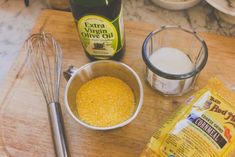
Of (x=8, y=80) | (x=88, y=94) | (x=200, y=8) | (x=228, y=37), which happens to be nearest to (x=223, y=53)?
(x=228, y=37)

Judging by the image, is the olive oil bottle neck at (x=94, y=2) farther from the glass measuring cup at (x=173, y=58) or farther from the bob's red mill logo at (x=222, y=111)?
the bob's red mill logo at (x=222, y=111)

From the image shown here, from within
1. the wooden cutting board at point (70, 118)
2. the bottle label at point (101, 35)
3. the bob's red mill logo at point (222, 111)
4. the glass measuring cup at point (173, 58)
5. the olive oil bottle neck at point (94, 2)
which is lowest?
the wooden cutting board at point (70, 118)

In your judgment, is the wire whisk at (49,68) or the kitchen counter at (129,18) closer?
the wire whisk at (49,68)

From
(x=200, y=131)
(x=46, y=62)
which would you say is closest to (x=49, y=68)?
(x=46, y=62)

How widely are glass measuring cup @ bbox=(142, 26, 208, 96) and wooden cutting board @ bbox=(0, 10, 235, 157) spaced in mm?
30

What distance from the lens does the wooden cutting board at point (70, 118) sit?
1.62ft

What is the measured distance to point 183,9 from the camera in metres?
0.66

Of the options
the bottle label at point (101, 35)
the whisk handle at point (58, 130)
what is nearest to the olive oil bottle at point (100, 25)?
the bottle label at point (101, 35)

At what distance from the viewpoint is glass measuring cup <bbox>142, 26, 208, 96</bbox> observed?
483mm

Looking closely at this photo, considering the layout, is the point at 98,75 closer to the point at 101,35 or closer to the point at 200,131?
the point at 101,35

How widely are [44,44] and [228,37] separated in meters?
0.35

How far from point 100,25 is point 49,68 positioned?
0.51ft

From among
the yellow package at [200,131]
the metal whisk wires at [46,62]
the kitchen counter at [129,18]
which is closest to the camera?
the yellow package at [200,131]

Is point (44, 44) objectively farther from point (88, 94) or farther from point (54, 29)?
point (88, 94)
